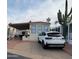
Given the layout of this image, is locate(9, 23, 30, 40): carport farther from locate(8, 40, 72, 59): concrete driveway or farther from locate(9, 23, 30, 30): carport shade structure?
locate(8, 40, 72, 59): concrete driveway

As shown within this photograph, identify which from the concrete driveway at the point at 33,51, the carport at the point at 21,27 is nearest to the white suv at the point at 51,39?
the concrete driveway at the point at 33,51

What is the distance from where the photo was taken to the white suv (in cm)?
283

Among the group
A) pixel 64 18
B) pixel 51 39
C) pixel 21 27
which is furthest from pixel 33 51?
pixel 64 18

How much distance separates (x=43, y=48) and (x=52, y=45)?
0.21 metres

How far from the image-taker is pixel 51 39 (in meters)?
2.91

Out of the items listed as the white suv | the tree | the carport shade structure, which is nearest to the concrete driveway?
the white suv

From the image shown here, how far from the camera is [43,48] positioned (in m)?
2.86

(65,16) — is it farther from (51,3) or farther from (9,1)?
(9,1)

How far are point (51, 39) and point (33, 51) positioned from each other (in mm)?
494

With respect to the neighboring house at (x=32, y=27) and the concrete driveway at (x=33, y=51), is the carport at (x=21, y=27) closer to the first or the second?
the neighboring house at (x=32, y=27)

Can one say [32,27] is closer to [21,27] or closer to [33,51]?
[21,27]

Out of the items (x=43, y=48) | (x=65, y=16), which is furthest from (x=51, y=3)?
(x=43, y=48)

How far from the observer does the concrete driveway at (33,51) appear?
2.67m
